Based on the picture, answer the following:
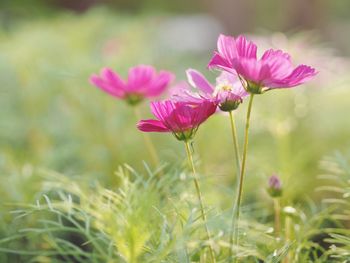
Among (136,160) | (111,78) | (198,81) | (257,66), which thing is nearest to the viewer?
(257,66)

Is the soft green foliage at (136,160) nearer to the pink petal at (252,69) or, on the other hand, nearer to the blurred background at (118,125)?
the blurred background at (118,125)

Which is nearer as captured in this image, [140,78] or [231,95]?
[231,95]

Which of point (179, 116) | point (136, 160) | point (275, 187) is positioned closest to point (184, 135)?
point (179, 116)

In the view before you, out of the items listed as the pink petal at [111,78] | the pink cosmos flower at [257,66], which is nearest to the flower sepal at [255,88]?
the pink cosmos flower at [257,66]

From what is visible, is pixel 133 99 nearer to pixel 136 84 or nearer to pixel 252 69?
pixel 136 84

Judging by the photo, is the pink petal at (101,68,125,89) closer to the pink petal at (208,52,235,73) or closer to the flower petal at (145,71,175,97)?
A: the flower petal at (145,71,175,97)

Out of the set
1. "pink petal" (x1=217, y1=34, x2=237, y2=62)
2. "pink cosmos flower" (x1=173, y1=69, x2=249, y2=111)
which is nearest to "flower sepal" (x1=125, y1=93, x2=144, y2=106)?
"pink cosmos flower" (x1=173, y1=69, x2=249, y2=111)
